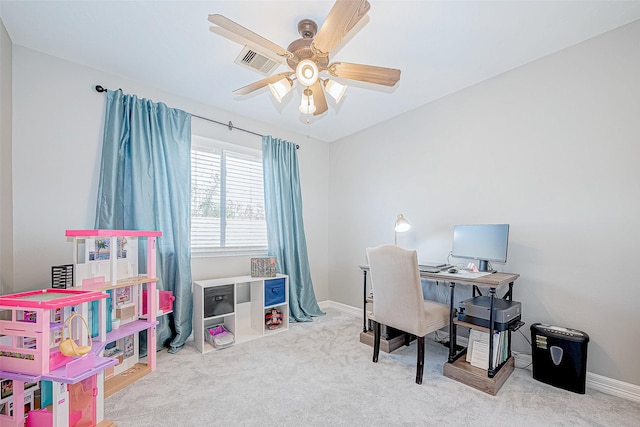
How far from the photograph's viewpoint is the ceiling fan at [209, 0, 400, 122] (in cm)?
133

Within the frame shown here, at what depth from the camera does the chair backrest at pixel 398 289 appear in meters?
2.09

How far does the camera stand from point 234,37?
1466 mm

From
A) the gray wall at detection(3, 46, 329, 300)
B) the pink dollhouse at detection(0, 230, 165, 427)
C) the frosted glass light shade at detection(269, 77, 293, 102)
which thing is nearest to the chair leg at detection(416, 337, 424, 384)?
the pink dollhouse at detection(0, 230, 165, 427)

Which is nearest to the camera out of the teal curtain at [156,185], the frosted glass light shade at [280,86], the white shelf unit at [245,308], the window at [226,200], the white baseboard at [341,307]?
the frosted glass light shade at [280,86]

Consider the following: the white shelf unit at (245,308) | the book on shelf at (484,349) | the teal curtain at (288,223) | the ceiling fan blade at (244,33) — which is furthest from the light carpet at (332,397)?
the ceiling fan blade at (244,33)

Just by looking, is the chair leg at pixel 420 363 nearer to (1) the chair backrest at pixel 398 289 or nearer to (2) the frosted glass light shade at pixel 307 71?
(1) the chair backrest at pixel 398 289

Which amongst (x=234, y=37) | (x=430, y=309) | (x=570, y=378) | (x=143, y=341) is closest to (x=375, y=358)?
(x=430, y=309)

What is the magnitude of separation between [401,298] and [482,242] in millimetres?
914

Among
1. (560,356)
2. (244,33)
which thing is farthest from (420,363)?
(244,33)

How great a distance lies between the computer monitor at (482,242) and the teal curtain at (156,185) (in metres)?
2.65

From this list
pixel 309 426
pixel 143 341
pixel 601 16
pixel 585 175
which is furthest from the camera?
pixel 143 341

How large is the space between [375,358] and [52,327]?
2.21 meters

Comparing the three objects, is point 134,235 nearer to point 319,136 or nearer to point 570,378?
point 319,136

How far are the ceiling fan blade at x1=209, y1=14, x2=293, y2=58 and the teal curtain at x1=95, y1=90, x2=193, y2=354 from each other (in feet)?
5.31
